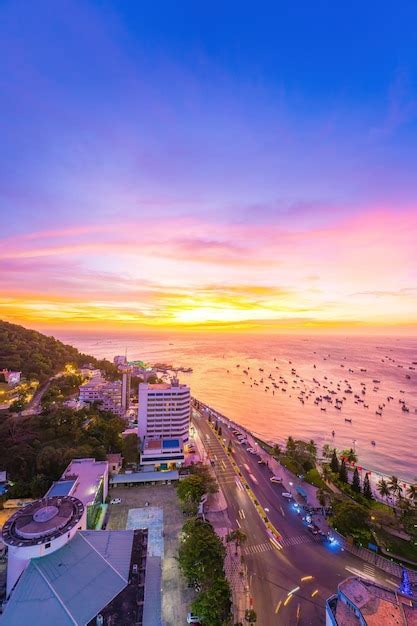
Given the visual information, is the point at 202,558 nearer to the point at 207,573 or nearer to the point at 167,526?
the point at 207,573

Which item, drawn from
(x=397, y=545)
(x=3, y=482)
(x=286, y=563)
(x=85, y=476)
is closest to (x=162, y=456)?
(x=85, y=476)

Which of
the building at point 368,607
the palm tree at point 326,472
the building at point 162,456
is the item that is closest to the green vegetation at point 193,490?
the building at point 162,456

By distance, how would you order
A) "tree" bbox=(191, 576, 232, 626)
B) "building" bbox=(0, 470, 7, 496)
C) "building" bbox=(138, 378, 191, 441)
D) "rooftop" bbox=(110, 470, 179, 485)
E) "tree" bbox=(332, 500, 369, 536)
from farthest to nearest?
"building" bbox=(138, 378, 191, 441)
"rooftop" bbox=(110, 470, 179, 485)
"building" bbox=(0, 470, 7, 496)
"tree" bbox=(332, 500, 369, 536)
"tree" bbox=(191, 576, 232, 626)

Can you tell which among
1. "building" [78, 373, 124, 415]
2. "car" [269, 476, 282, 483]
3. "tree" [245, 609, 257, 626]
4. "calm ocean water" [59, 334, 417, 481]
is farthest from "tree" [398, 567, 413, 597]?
"building" [78, 373, 124, 415]

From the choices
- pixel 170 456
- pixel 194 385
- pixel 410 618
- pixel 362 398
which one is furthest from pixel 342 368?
pixel 410 618

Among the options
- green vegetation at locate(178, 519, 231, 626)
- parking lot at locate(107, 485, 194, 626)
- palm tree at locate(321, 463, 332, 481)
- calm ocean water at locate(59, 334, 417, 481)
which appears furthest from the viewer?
calm ocean water at locate(59, 334, 417, 481)

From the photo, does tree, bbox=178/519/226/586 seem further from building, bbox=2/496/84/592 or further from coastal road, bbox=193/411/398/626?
building, bbox=2/496/84/592
